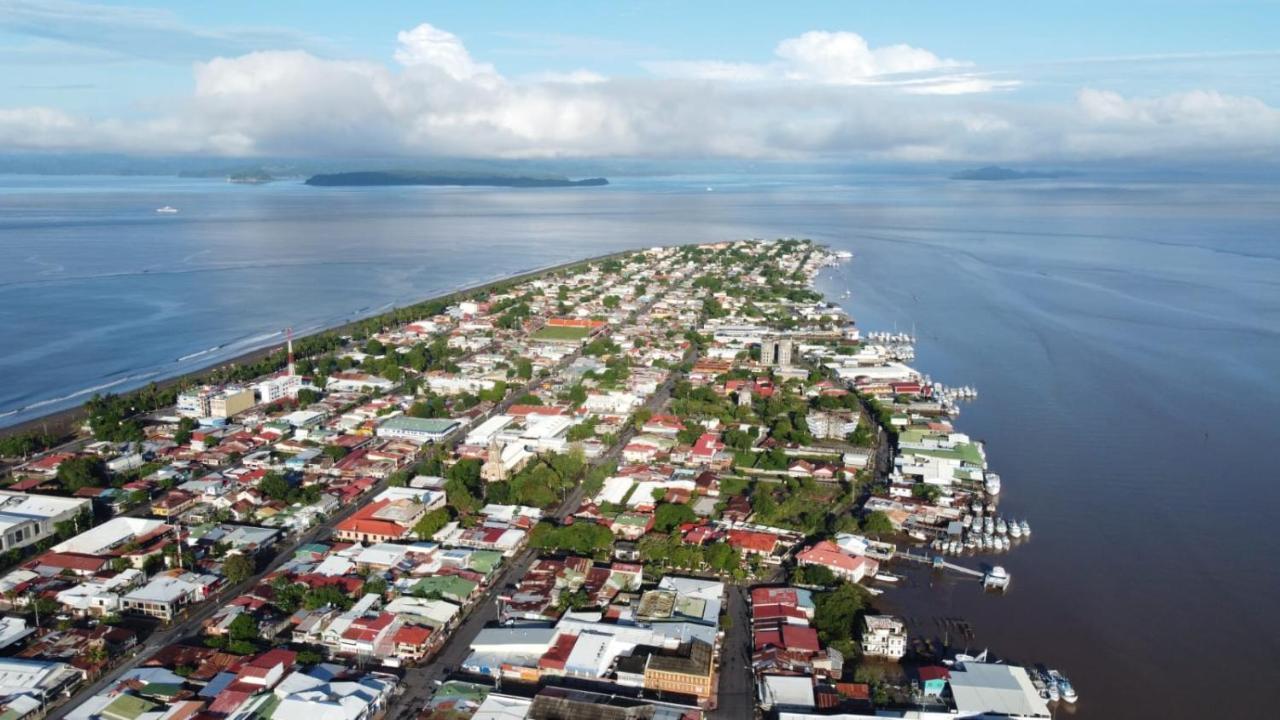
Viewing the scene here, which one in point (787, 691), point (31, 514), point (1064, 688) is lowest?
point (1064, 688)

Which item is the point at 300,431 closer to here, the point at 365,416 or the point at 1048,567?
the point at 365,416

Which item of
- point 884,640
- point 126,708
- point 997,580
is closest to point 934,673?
point 884,640

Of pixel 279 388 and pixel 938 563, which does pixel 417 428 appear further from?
pixel 938 563

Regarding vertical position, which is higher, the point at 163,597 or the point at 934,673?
the point at 163,597

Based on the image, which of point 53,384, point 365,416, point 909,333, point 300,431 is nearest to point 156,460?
point 300,431

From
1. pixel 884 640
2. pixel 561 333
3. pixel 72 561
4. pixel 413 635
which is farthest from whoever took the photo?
pixel 561 333

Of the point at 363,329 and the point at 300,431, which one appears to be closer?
the point at 300,431
